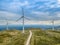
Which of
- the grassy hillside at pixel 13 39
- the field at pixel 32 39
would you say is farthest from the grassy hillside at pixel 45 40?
the grassy hillside at pixel 13 39

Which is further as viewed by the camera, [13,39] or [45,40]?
[13,39]

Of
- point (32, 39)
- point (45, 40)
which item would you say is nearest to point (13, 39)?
point (32, 39)

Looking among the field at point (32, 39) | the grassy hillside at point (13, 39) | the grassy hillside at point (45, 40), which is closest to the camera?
the grassy hillside at point (13, 39)

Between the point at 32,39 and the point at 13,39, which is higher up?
the point at 32,39

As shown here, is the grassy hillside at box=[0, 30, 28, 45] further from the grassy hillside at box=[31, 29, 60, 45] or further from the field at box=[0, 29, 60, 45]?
the grassy hillside at box=[31, 29, 60, 45]

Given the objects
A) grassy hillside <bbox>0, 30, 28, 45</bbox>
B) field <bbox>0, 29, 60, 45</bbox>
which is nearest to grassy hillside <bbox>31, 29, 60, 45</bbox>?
field <bbox>0, 29, 60, 45</bbox>

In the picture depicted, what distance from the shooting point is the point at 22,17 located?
95.6 metres

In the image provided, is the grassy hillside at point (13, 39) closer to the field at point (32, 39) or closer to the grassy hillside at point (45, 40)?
the field at point (32, 39)

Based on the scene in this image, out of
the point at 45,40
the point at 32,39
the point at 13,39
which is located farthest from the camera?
the point at 13,39

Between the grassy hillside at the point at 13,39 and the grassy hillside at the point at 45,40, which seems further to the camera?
the grassy hillside at the point at 45,40

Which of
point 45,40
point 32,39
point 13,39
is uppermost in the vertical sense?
point 32,39

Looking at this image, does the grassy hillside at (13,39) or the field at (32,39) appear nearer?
the grassy hillside at (13,39)

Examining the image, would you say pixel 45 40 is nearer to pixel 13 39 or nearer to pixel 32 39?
pixel 32 39

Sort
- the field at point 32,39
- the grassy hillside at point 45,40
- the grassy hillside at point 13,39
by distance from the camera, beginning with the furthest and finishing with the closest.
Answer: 1. the grassy hillside at point 45,40
2. the field at point 32,39
3. the grassy hillside at point 13,39
